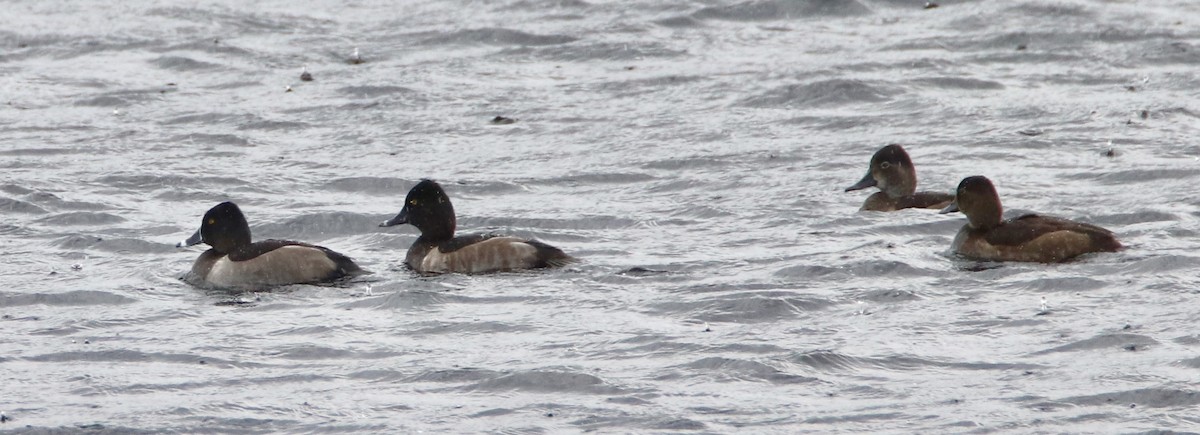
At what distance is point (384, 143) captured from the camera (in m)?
16.2

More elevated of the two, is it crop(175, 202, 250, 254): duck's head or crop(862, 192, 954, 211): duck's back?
crop(175, 202, 250, 254): duck's head

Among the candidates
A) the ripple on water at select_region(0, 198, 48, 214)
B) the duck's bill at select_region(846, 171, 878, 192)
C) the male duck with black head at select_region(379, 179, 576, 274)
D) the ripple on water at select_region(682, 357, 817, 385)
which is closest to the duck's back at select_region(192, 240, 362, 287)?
the male duck with black head at select_region(379, 179, 576, 274)

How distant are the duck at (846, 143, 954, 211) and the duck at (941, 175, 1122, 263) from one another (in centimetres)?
147

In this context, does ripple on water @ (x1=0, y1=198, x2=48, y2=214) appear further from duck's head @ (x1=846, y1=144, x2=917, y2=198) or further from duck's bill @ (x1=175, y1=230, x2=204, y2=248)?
duck's head @ (x1=846, y1=144, x2=917, y2=198)

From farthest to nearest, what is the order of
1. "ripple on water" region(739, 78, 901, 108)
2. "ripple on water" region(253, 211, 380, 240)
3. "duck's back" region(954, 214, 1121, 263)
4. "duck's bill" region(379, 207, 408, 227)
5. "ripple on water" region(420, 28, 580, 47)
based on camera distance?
"ripple on water" region(420, 28, 580, 47), "ripple on water" region(739, 78, 901, 108), "ripple on water" region(253, 211, 380, 240), "duck's bill" region(379, 207, 408, 227), "duck's back" region(954, 214, 1121, 263)

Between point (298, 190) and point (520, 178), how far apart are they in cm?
170

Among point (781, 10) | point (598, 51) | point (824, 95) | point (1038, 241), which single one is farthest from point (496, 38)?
point (1038, 241)

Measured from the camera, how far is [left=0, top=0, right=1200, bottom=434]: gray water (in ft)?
27.6

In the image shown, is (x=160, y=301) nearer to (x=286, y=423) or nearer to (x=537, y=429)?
(x=286, y=423)

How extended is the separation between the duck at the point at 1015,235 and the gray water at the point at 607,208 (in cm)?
15

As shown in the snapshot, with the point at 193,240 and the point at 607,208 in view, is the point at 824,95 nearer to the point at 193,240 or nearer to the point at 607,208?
the point at 607,208

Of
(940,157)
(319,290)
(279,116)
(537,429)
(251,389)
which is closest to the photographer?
(537,429)

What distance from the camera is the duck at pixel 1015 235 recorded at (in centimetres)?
1110

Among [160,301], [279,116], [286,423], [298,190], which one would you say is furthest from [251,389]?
[279,116]
